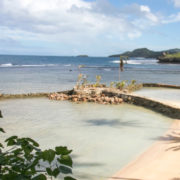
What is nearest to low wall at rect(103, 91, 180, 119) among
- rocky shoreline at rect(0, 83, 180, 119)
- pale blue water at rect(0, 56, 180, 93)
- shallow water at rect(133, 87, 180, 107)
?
rocky shoreline at rect(0, 83, 180, 119)

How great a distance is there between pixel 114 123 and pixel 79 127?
175 cm

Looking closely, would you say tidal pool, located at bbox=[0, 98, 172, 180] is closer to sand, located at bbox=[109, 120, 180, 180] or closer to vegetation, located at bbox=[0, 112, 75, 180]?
sand, located at bbox=[109, 120, 180, 180]

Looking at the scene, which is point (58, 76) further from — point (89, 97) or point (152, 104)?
point (152, 104)

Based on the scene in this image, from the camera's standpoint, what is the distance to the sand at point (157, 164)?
6.26m

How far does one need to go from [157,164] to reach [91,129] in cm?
407

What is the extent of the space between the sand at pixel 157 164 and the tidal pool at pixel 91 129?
0.93 feet

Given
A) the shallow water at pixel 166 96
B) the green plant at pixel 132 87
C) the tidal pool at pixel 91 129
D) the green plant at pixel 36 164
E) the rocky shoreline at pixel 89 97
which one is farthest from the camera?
the green plant at pixel 132 87

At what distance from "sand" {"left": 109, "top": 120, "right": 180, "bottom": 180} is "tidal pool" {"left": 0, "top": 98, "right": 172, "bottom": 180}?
285 millimetres

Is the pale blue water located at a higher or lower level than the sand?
higher

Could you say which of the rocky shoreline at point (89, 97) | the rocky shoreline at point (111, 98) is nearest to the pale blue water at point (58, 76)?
the rocky shoreline at point (111, 98)

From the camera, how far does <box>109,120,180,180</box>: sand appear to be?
246 inches

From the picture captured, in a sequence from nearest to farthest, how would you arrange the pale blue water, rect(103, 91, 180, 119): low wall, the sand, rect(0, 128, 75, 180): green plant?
rect(0, 128, 75, 180): green plant < the sand < rect(103, 91, 180, 119): low wall < the pale blue water

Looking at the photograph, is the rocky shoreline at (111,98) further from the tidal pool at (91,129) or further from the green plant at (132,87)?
the green plant at (132,87)

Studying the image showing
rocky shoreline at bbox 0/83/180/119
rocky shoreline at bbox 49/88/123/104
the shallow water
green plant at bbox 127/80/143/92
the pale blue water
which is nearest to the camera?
rocky shoreline at bbox 0/83/180/119
